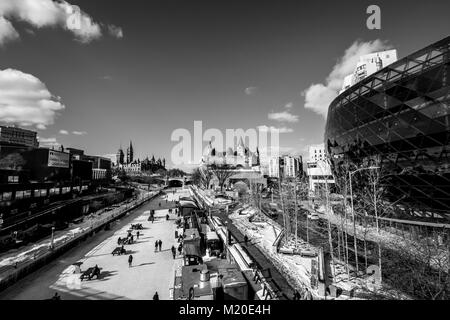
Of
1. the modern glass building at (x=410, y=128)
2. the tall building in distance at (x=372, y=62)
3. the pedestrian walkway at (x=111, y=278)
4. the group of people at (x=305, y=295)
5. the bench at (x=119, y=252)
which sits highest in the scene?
the tall building in distance at (x=372, y=62)

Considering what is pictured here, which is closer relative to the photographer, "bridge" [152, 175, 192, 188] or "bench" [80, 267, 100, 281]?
"bench" [80, 267, 100, 281]

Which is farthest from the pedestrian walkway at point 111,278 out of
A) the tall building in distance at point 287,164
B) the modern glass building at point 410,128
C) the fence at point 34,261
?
the tall building in distance at point 287,164

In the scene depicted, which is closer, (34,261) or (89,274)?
(89,274)

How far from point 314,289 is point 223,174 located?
69.1 meters

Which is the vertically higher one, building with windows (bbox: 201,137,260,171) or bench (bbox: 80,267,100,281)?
building with windows (bbox: 201,137,260,171)

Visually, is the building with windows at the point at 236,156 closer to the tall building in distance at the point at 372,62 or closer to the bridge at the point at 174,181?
the bridge at the point at 174,181

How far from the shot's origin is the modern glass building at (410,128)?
70.7 feet

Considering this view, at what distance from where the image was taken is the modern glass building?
2156 centimetres

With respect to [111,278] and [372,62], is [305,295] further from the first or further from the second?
[372,62]

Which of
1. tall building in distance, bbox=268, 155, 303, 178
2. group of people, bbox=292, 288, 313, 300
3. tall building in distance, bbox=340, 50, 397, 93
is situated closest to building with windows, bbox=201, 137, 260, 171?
tall building in distance, bbox=268, 155, 303, 178

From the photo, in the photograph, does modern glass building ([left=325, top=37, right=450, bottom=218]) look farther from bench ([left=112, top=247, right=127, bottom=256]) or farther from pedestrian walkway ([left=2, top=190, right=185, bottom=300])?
bench ([left=112, top=247, right=127, bottom=256])

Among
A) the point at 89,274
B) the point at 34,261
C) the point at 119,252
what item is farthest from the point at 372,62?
the point at 34,261

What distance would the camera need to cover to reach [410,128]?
23.7 meters
